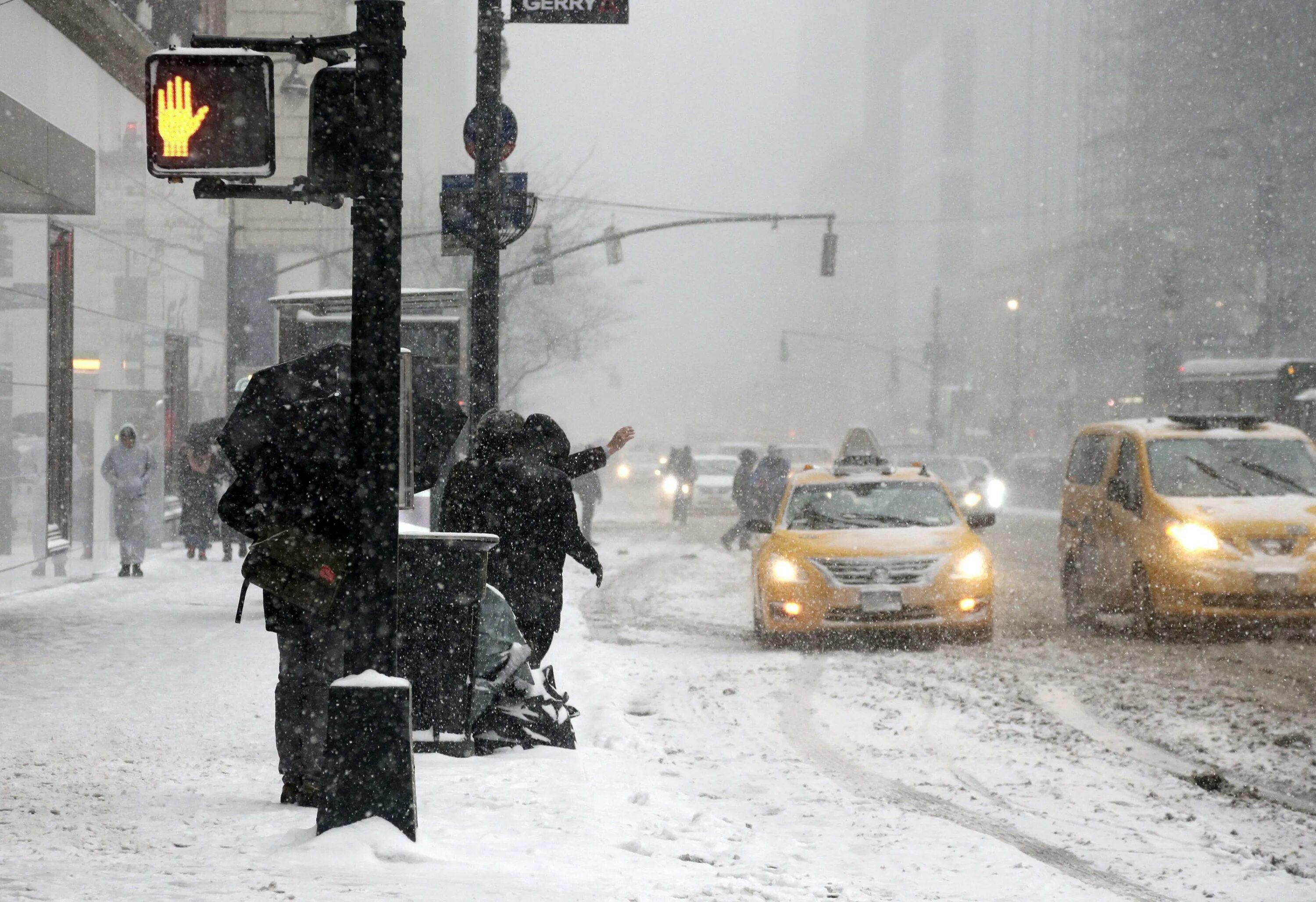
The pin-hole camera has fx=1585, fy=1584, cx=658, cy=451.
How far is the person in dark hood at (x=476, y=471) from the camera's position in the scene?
890 cm

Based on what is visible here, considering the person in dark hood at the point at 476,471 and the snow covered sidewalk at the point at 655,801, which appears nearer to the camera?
the snow covered sidewalk at the point at 655,801

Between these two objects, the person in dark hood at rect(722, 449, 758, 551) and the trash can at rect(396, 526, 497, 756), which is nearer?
the trash can at rect(396, 526, 497, 756)

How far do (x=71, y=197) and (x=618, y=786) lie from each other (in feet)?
43.4

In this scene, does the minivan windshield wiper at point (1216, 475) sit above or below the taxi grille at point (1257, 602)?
above

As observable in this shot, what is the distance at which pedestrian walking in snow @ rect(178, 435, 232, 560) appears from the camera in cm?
1970

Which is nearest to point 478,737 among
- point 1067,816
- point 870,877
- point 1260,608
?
point 870,877

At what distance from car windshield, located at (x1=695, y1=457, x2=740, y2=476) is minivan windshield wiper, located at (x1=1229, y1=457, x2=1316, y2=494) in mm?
27375

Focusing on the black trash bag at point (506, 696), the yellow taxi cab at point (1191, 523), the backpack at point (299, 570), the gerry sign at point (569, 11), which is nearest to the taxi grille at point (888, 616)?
the yellow taxi cab at point (1191, 523)

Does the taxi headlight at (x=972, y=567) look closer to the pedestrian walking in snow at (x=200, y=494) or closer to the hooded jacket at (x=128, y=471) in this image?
the pedestrian walking in snow at (x=200, y=494)

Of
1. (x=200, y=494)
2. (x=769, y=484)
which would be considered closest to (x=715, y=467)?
(x=769, y=484)

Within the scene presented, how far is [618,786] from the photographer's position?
7086 mm

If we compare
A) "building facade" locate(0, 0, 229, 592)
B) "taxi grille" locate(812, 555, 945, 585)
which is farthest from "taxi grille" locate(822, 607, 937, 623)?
"building facade" locate(0, 0, 229, 592)

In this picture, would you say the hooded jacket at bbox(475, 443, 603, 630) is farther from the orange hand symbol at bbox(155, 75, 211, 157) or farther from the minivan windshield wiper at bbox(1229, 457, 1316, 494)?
the minivan windshield wiper at bbox(1229, 457, 1316, 494)

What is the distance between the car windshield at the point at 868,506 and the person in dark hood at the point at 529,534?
546 centimetres
